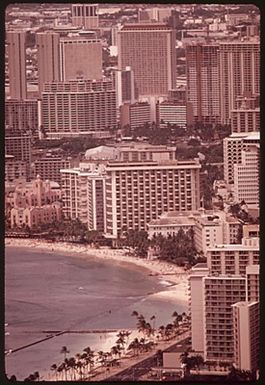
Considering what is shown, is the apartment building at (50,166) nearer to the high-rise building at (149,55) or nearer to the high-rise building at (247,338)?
the high-rise building at (149,55)

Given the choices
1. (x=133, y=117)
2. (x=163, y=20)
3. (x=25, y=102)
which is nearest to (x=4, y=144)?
(x=25, y=102)

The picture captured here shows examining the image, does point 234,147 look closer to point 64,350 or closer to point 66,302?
point 66,302

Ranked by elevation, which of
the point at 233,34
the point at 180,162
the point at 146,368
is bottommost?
the point at 146,368

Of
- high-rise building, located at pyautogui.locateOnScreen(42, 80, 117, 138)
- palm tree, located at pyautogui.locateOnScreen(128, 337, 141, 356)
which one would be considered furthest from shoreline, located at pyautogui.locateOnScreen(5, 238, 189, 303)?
high-rise building, located at pyautogui.locateOnScreen(42, 80, 117, 138)

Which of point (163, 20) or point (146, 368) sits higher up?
point (163, 20)

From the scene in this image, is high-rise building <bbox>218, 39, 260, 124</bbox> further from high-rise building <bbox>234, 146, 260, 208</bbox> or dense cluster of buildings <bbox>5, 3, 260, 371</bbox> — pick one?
high-rise building <bbox>234, 146, 260, 208</bbox>

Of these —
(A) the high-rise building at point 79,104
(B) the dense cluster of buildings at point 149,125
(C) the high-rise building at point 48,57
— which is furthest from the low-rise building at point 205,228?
(C) the high-rise building at point 48,57

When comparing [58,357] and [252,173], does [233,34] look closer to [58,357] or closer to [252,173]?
[252,173]
